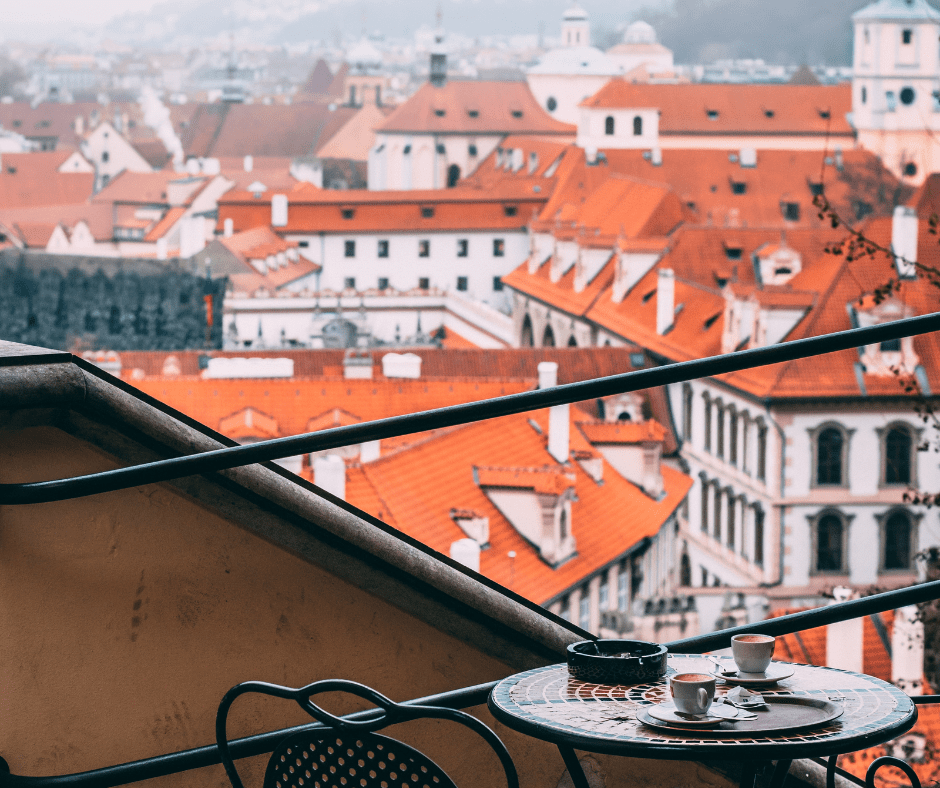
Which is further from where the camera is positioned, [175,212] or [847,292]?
[175,212]

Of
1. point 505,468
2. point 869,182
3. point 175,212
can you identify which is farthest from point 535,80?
point 505,468

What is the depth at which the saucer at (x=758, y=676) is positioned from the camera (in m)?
2.15

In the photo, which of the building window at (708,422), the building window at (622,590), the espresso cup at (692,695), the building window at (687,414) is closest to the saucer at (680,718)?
the espresso cup at (692,695)

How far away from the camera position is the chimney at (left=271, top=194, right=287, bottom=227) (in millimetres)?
65125

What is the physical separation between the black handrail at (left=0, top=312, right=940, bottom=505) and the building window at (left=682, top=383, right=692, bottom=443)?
35.6 metres

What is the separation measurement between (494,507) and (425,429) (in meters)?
20.9

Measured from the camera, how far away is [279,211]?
2564 inches

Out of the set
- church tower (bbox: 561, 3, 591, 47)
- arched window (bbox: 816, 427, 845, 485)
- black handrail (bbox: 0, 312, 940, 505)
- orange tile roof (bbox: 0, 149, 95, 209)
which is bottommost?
arched window (bbox: 816, 427, 845, 485)

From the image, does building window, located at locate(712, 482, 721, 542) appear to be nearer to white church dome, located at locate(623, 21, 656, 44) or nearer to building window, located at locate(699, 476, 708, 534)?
building window, located at locate(699, 476, 708, 534)

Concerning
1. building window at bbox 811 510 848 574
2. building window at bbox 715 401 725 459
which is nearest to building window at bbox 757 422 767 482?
building window at bbox 811 510 848 574

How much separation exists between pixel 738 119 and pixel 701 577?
45.1 metres

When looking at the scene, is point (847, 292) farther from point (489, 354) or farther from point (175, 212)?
point (175, 212)

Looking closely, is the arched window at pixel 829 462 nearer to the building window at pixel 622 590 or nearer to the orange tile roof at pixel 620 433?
the orange tile roof at pixel 620 433

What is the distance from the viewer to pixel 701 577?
35812mm
